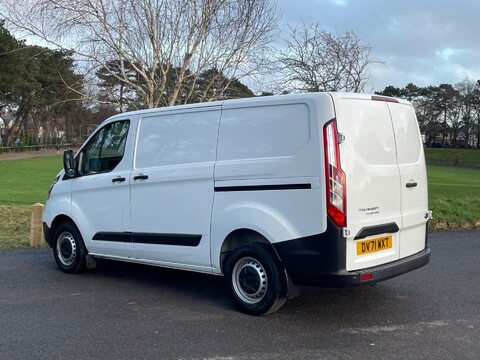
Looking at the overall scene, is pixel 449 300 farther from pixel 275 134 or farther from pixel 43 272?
pixel 43 272

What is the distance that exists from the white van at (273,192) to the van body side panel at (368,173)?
1 centimetres

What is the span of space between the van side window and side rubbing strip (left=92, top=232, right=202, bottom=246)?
837 mm

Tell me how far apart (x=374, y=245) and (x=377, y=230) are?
0.15m

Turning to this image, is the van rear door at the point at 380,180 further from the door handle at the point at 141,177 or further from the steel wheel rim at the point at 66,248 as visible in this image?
the steel wheel rim at the point at 66,248

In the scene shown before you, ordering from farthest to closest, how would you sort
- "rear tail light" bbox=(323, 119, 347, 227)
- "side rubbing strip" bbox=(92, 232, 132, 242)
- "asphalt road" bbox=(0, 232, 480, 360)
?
"side rubbing strip" bbox=(92, 232, 132, 242) → "rear tail light" bbox=(323, 119, 347, 227) → "asphalt road" bbox=(0, 232, 480, 360)

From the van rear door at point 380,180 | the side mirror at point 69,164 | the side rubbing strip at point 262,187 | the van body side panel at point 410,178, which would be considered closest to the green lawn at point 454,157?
the van body side panel at point 410,178

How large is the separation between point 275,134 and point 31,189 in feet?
64.4

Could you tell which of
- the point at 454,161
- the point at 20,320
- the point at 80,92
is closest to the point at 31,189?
the point at 80,92

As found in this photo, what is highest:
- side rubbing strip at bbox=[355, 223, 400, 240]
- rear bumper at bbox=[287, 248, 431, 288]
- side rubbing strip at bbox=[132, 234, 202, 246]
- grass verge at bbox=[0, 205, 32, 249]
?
side rubbing strip at bbox=[355, 223, 400, 240]

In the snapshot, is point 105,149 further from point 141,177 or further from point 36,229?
point 36,229

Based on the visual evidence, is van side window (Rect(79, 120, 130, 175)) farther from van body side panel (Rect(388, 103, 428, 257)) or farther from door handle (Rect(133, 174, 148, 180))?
van body side panel (Rect(388, 103, 428, 257))

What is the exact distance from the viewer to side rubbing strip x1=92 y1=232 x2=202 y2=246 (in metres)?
5.66

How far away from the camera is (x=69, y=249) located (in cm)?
716

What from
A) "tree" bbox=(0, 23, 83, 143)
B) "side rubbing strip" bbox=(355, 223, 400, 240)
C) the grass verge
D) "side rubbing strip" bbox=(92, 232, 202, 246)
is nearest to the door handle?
"side rubbing strip" bbox=(92, 232, 202, 246)
